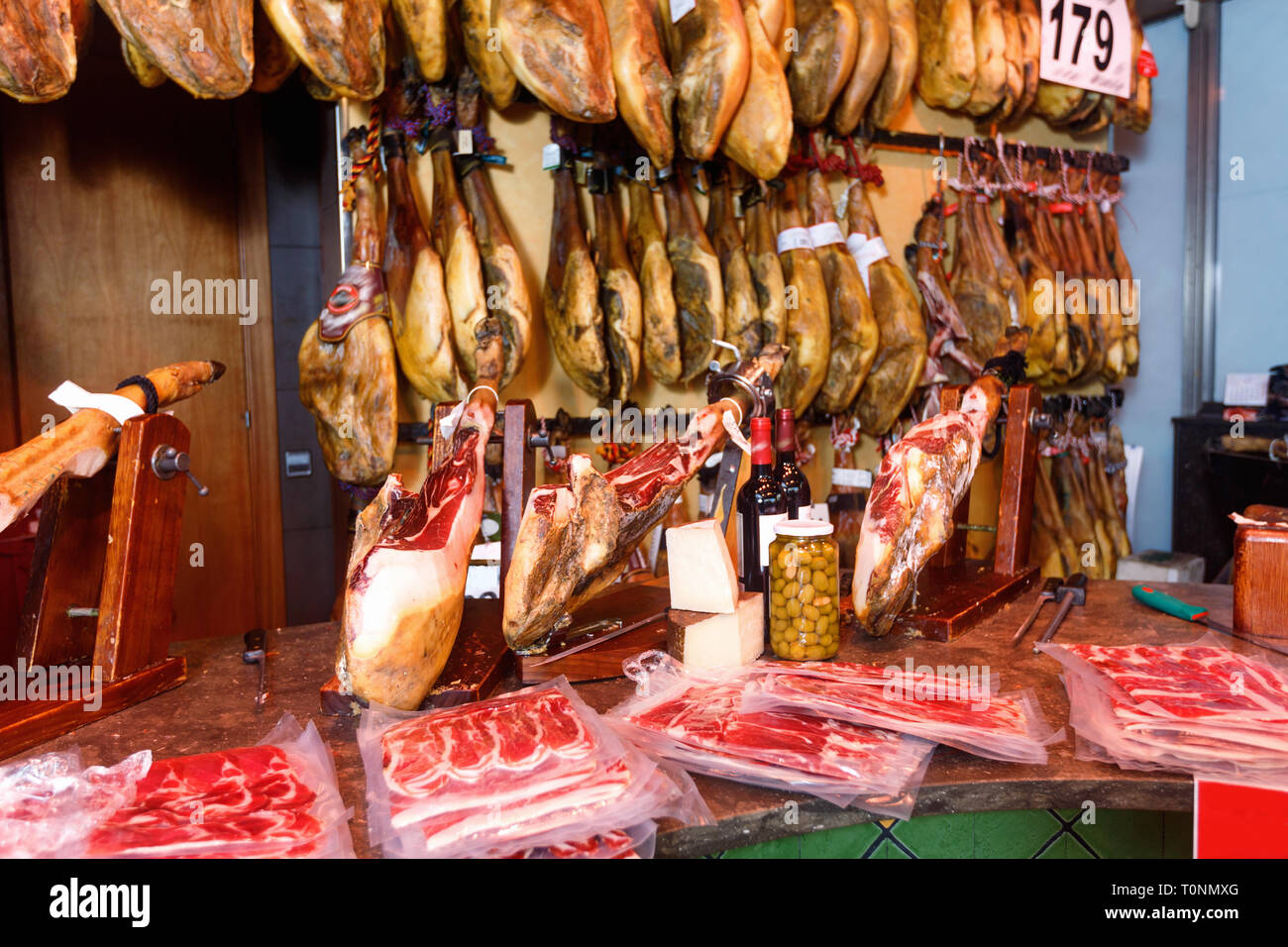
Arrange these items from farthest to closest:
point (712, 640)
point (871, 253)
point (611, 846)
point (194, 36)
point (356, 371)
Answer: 1. point (871, 253)
2. point (356, 371)
3. point (194, 36)
4. point (712, 640)
5. point (611, 846)

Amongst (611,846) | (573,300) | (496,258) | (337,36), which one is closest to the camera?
(611,846)

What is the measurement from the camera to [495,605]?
2.34 m

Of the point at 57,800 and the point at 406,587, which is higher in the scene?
the point at 406,587

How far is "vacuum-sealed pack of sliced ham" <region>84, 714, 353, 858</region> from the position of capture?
3.74 ft

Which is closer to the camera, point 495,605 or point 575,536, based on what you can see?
point 575,536

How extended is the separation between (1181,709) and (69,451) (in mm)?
1966

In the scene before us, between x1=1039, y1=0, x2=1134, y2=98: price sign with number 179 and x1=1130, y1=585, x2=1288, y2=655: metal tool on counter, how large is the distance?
2.74 metres

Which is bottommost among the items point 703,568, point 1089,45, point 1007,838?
point 1007,838

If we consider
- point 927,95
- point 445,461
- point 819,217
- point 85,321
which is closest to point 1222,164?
point 927,95

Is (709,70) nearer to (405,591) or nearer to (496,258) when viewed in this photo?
(496,258)

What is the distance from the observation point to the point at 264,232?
4324mm

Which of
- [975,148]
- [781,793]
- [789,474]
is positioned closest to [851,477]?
[975,148]

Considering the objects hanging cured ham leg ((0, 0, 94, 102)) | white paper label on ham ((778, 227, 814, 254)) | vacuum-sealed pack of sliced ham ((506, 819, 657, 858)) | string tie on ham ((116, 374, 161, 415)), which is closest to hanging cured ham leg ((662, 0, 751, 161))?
white paper label on ham ((778, 227, 814, 254))
